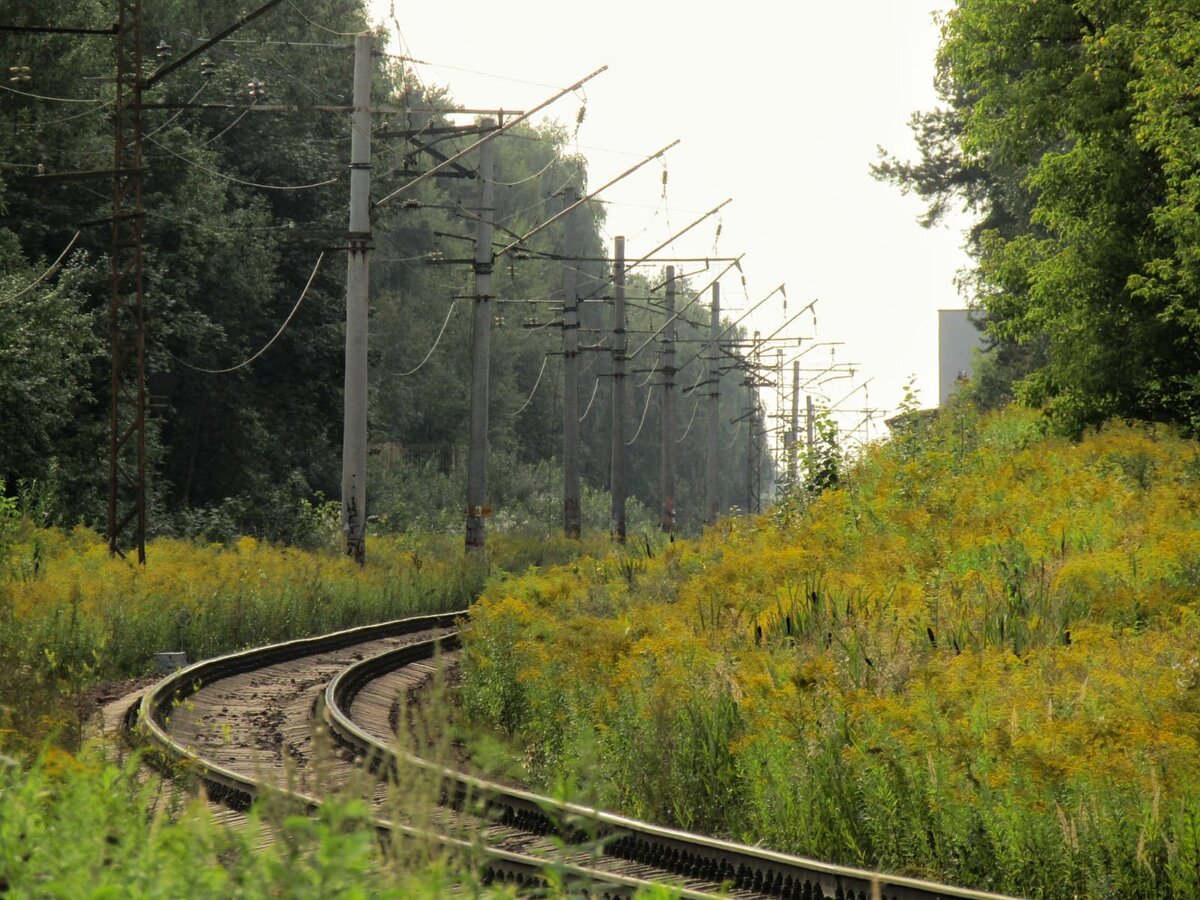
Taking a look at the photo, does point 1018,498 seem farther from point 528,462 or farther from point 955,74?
point 528,462

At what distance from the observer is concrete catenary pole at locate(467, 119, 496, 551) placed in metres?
29.8

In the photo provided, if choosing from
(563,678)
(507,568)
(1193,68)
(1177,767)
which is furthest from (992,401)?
(1177,767)

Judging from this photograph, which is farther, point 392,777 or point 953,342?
point 953,342

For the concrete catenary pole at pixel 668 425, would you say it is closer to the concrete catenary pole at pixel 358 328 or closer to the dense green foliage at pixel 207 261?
the dense green foliage at pixel 207 261

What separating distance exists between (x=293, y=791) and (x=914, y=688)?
216 inches

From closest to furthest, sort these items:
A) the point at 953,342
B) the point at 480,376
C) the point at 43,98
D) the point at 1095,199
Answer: the point at 1095,199 → the point at 480,376 → the point at 43,98 → the point at 953,342

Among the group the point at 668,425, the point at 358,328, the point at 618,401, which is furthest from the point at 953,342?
the point at 358,328

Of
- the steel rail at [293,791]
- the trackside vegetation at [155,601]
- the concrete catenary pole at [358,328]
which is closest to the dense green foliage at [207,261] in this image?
the concrete catenary pole at [358,328]

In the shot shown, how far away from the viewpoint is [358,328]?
1002 inches

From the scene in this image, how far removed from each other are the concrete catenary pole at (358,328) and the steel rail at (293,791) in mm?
3276

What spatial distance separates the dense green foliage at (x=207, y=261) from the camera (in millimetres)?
29688

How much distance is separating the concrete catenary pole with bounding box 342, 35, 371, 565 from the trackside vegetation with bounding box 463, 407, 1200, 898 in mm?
9292

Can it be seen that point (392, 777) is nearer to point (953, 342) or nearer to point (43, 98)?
point (43, 98)

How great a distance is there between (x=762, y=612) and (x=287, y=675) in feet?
21.4
